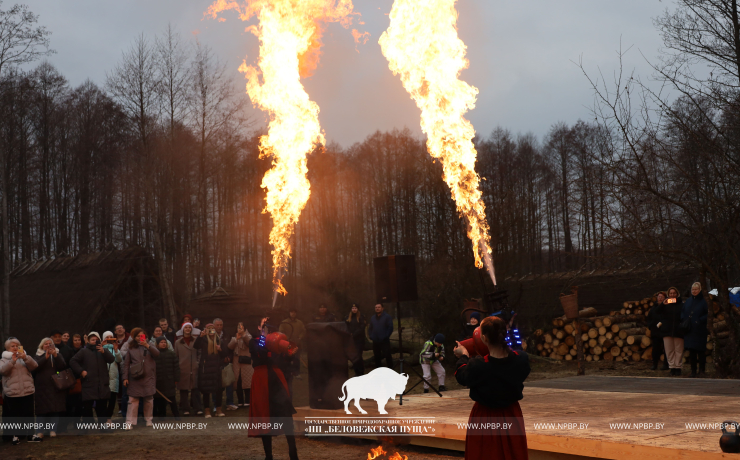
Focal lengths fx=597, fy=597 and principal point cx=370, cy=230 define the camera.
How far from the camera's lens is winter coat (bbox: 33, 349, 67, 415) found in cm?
987

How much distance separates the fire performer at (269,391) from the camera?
24.1ft

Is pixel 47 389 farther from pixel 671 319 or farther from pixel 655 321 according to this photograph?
pixel 655 321

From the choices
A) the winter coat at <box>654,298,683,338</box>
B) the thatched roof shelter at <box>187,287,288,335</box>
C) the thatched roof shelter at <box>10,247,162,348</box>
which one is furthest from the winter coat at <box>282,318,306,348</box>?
the thatched roof shelter at <box>10,247,162,348</box>

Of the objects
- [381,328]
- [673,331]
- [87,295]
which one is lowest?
[673,331]

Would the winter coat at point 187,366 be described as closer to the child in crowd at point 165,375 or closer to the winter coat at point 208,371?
the winter coat at point 208,371

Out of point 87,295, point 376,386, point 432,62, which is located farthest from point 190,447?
point 87,295

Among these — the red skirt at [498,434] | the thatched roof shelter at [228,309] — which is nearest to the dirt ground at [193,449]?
the red skirt at [498,434]

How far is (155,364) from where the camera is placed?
11.2m

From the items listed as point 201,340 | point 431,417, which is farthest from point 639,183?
point 201,340

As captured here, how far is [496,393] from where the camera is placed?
4660 mm

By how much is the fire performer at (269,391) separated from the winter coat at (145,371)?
160 inches

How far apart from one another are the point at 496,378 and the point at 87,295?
71.2 feet

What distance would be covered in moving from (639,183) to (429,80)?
4994 mm

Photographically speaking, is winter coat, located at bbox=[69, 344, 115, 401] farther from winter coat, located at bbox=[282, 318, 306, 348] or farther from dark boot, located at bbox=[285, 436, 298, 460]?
dark boot, located at bbox=[285, 436, 298, 460]
